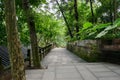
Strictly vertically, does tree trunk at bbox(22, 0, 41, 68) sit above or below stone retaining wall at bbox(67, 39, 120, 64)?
above

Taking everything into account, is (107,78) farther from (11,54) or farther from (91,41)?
(91,41)

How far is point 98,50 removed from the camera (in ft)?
28.1

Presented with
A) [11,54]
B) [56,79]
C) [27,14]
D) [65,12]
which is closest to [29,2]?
[27,14]

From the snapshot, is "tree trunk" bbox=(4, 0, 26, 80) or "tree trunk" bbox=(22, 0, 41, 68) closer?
"tree trunk" bbox=(4, 0, 26, 80)

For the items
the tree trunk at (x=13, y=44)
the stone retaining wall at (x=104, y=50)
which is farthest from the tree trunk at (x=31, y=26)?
the tree trunk at (x=13, y=44)

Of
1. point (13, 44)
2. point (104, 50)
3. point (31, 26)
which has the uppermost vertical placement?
point (31, 26)

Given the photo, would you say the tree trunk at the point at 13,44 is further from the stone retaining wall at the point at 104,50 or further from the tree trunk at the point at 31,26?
the stone retaining wall at the point at 104,50

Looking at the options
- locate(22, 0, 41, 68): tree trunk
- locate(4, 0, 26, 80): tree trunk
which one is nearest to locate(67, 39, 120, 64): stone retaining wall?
locate(22, 0, 41, 68): tree trunk

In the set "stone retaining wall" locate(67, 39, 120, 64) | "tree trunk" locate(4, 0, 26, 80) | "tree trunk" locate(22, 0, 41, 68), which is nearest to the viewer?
"tree trunk" locate(4, 0, 26, 80)

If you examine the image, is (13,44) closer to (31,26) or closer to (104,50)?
(31,26)

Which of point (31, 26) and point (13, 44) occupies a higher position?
point (31, 26)

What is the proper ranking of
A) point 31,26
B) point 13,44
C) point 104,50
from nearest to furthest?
point 13,44
point 31,26
point 104,50

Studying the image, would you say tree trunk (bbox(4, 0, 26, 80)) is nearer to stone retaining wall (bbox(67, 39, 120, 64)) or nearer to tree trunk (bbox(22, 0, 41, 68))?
tree trunk (bbox(22, 0, 41, 68))

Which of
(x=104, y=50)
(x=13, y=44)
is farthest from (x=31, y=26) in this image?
(x=13, y=44)
